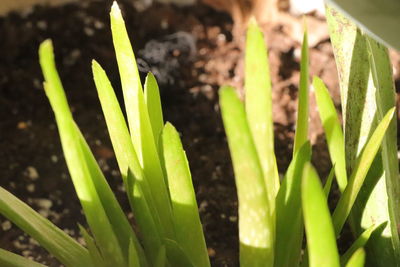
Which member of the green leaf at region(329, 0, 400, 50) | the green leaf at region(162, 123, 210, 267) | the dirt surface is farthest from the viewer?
the dirt surface

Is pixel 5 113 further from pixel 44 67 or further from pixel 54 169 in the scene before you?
pixel 44 67

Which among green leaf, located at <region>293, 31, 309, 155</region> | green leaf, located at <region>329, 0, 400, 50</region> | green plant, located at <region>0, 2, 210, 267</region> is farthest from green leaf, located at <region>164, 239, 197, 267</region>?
green leaf, located at <region>329, 0, 400, 50</region>

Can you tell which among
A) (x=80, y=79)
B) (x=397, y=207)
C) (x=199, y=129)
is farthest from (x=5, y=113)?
(x=397, y=207)

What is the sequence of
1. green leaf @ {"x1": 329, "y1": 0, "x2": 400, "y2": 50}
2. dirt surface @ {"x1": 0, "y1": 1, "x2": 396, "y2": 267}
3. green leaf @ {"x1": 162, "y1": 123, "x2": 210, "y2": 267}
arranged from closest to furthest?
green leaf @ {"x1": 329, "y1": 0, "x2": 400, "y2": 50}
green leaf @ {"x1": 162, "y1": 123, "x2": 210, "y2": 267}
dirt surface @ {"x1": 0, "y1": 1, "x2": 396, "y2": 267}

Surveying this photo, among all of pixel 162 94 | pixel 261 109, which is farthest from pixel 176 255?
pixel 162 94

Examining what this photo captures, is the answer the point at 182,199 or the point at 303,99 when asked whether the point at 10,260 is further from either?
the point at 303,99

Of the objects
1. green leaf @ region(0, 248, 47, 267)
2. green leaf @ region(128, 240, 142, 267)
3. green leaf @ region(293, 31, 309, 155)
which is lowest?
green leaf @ region(0, 248, 47, 267)

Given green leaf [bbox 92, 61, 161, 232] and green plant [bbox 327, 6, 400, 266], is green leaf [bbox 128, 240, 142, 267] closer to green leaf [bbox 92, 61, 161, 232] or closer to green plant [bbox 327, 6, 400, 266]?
green leaf [bbox 92, 61, 161, 232]

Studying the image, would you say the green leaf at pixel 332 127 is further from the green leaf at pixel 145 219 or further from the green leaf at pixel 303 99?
the green leaf at pixel 145 219
